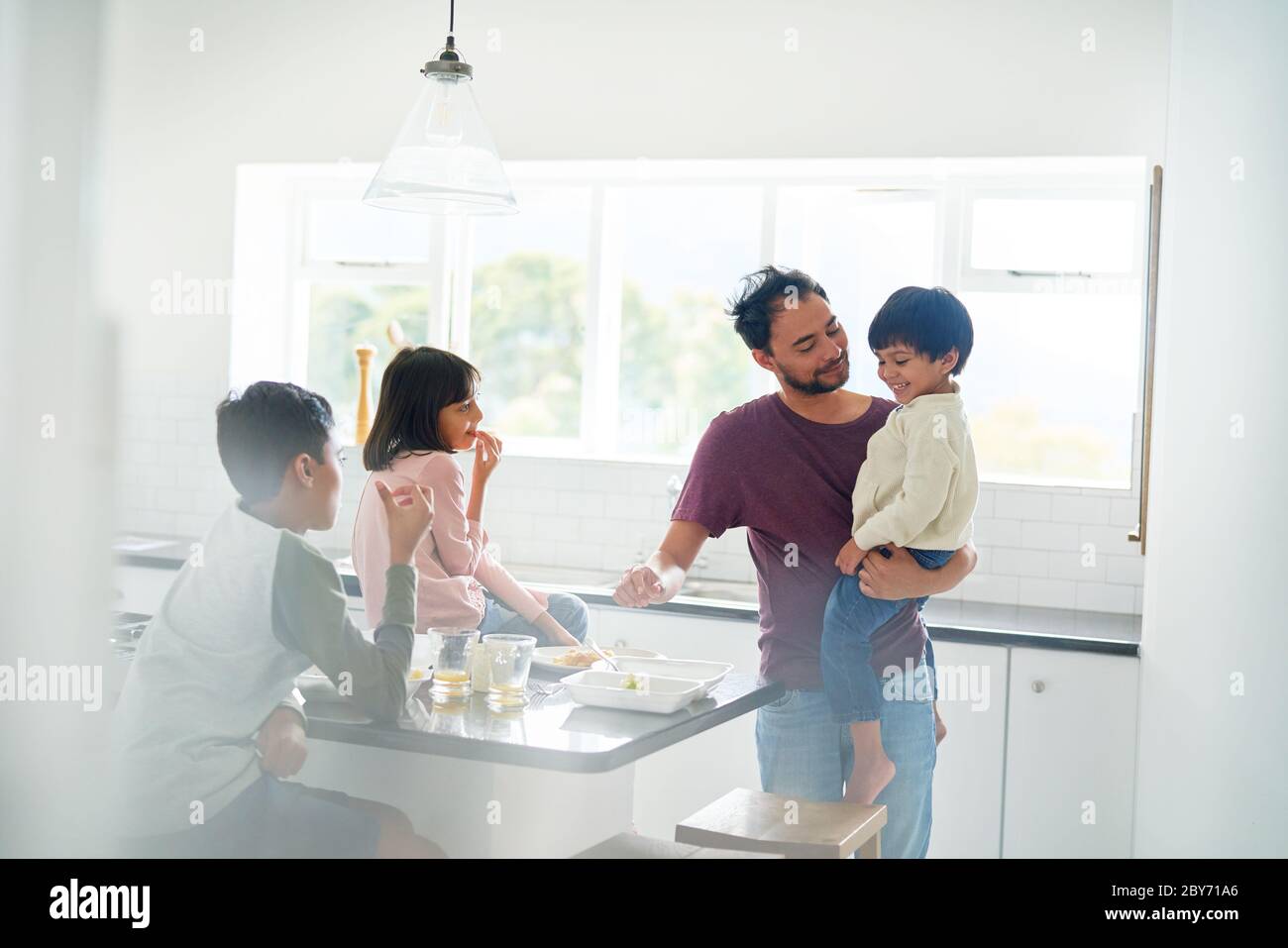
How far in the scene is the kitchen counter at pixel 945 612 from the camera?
294cm

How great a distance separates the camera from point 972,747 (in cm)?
299

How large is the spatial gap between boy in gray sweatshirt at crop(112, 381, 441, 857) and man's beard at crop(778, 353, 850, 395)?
753 mm

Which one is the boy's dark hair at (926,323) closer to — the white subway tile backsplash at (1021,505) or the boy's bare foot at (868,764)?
the boy's bare foot at (868,764)

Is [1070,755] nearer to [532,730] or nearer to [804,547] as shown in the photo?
[804,547]

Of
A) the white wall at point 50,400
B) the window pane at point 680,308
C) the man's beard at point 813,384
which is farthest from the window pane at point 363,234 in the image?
the white wall at point 50,400

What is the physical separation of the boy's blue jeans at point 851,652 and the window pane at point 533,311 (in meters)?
2.17

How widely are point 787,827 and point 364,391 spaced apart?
8.87 ft

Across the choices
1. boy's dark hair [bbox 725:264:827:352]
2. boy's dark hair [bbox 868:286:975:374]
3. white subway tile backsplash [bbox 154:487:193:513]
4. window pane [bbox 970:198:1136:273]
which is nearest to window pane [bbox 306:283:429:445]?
white subway tile backsplash [bbox 154:487:193:513]

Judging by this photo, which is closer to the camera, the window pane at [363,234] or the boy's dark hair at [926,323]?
the boy's dark hair at [926,323]

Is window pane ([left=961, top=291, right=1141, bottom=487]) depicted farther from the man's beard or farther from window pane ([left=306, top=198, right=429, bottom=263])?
window pane ([left=306, top=198, right=429, bottom=263])

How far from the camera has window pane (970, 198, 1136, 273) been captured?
11.5 feet

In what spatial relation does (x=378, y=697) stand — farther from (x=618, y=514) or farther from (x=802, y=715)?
(x=618, y=514)
